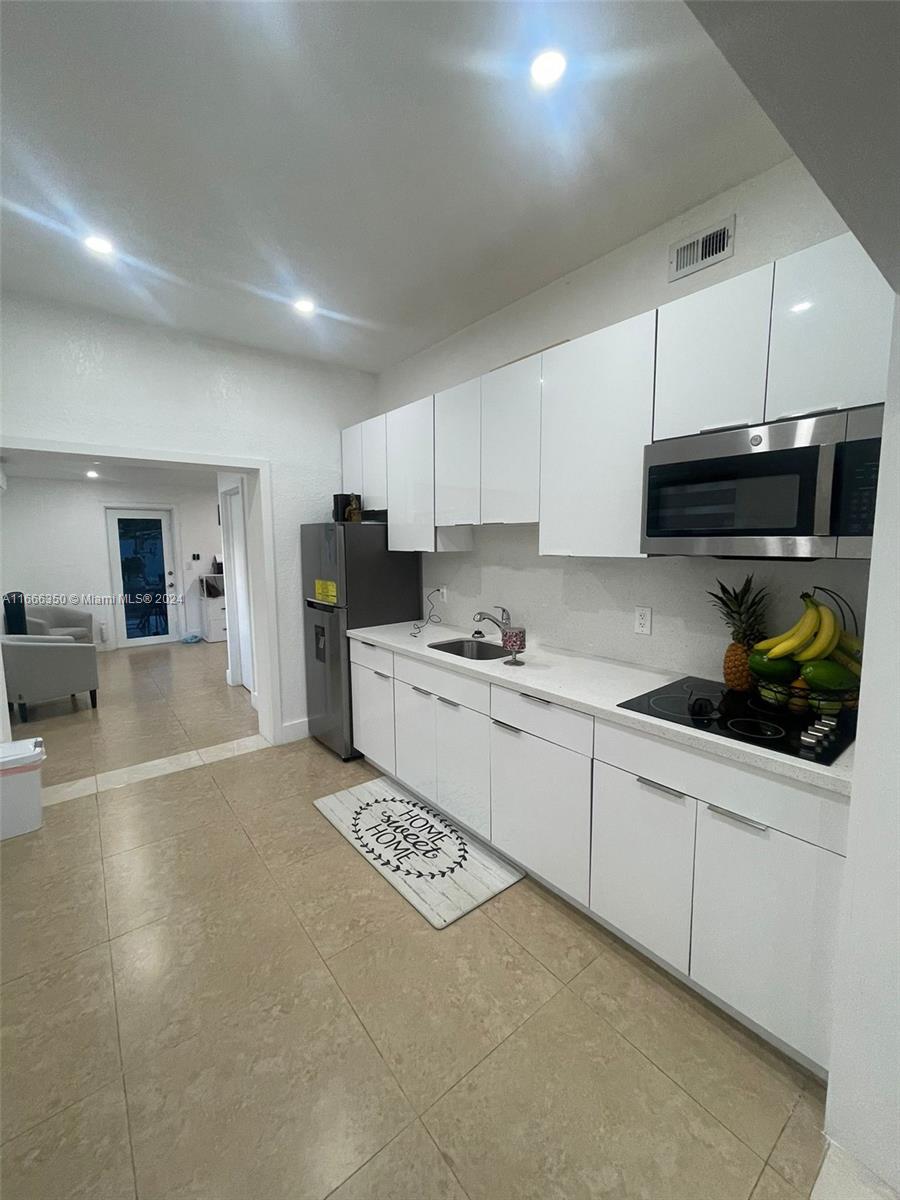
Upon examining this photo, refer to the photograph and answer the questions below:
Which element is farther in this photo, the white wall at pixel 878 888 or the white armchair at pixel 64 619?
the white armchair at pixel 64 619

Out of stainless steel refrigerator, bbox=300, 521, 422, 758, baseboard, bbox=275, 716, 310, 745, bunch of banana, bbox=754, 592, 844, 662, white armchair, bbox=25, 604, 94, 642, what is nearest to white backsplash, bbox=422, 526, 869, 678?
bunch of banana, bbox=754, 592, 844, 662

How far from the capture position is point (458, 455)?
2.63 meters

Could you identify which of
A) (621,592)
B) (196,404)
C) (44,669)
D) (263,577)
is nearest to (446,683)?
(621,592)

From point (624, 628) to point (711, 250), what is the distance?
1559mm

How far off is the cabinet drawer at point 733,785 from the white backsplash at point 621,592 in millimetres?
619

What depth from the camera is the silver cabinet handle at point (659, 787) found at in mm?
1495

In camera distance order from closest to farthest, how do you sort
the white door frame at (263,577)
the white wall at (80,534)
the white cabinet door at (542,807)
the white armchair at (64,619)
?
the white cabinet door at (542,807)
the white door frame at (263,577)
the white armchair at (64,619)
the white wall at (80,534)

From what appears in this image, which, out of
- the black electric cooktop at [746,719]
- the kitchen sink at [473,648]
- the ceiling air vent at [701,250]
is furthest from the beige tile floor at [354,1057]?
the ceiling air vent at [701,250]

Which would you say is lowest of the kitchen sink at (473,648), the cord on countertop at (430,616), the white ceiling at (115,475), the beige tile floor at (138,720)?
the beige tile floor at (138,720)

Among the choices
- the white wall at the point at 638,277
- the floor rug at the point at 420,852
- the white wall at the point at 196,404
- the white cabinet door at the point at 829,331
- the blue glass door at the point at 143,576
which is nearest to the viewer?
the white cabinet door at the point at 829,331

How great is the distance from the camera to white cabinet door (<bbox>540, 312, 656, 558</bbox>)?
5.96ft

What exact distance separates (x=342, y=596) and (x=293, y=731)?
4.14 ft

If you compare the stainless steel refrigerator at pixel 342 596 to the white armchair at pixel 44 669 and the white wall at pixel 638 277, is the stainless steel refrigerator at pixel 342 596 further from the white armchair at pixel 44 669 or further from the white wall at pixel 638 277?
the white armchair at pixel 44 669

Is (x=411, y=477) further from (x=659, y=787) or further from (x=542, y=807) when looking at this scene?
(x=659, y=787)
